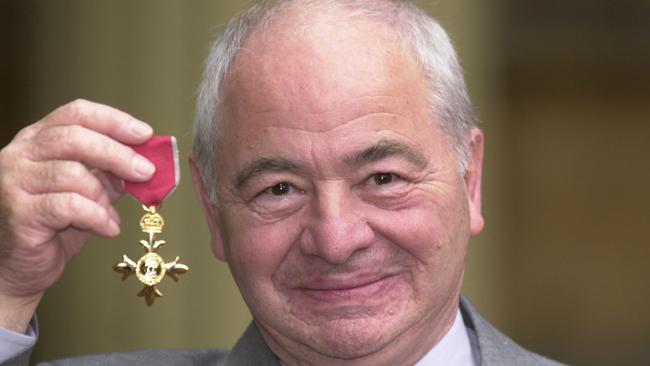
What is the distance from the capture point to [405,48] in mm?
3848

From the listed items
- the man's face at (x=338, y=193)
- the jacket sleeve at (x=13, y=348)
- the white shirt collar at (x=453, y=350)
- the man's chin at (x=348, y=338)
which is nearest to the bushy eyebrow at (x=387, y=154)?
Result: the man's face at (x=338, y=193)

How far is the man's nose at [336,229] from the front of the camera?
360 centimetres

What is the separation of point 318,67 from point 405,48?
0.87 feet

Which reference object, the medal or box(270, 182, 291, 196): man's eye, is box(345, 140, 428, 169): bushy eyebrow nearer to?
box(270, 182, 291, 196): man's eye

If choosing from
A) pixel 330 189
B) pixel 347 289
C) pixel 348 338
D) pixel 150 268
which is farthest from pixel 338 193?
pixel 150 268

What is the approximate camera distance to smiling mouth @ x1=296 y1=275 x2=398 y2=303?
373 centimetres

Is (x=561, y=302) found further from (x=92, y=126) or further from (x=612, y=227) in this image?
(x=92, y=126)

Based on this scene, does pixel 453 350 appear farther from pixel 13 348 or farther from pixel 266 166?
pixel 13 348

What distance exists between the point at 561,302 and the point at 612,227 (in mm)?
476

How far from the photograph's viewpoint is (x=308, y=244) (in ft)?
12.1

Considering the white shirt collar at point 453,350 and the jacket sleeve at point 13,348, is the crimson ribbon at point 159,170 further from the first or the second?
the white shirt collar at point 453,350

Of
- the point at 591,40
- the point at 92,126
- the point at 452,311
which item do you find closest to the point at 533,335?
the point at 591,40

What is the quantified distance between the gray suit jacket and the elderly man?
0.5 inches

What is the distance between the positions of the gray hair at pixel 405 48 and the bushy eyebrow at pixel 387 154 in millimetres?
122
